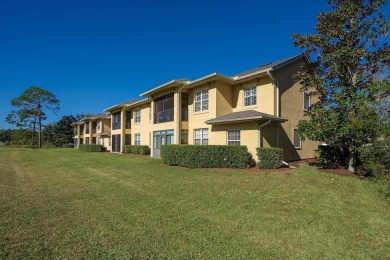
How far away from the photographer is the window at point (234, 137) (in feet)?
51.3

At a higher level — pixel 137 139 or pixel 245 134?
pixel 245 134

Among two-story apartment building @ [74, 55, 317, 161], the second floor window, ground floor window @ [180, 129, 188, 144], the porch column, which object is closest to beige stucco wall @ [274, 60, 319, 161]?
two-story apartment building @ [74, 55, 317, 161]

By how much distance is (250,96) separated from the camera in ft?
54.5

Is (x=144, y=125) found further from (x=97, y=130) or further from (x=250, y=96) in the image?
(x=97, y=130)

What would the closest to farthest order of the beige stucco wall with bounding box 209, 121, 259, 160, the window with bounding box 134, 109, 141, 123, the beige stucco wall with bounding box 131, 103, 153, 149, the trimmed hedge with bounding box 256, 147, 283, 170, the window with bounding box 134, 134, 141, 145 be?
1. the trimmed hedge with bounding box 256, 147, 283, 170
2. the beige stucco wall with bounding box 209, 121, 259, 160
3. the beige stucco wall with bounding box 131, 103, 153, 149
4. the window with bounding box 134, 134, 141, 145
5. the window with bounding box 134, 109, 141, 123

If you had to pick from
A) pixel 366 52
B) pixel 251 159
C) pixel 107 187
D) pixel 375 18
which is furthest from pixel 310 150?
pixel 107 187

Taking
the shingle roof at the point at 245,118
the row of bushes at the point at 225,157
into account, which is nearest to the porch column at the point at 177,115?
the shingle roof at the point at 245,118

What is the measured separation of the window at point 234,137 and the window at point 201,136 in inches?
94.3

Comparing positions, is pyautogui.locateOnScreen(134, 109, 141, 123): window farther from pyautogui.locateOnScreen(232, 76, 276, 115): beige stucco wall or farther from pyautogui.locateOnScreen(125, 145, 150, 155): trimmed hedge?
pyautogui.locateOnScreen(232, 76, 276, 115): beige stucco wall

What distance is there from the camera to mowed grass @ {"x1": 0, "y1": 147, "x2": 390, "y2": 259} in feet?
Result: 13.7

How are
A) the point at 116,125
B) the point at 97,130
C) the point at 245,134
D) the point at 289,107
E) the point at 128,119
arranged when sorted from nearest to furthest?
the point at 245,134
the point at 289,107
the point at 128,119
the point at 116,125
the point at 97,130

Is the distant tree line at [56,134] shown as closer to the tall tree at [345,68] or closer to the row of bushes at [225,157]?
the row of bushes at [225,157]

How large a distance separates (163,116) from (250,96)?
897 cm

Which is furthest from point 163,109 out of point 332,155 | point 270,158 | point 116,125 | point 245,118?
point 332,155
